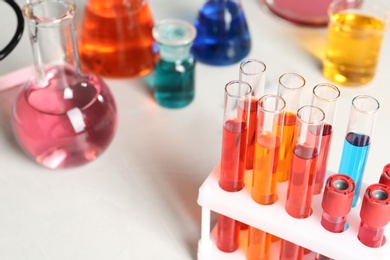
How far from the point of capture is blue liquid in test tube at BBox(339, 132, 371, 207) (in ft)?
2.27

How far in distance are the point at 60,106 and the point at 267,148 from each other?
0.28m

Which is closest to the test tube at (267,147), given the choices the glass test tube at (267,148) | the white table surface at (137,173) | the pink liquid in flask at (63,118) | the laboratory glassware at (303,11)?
the glass test tube at (267,148)

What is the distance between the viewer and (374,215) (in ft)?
2.10

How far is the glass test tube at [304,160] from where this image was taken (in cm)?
65

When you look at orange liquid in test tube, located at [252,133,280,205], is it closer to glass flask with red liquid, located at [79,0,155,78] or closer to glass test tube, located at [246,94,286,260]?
glass test tube, located at [246,94,286,260]

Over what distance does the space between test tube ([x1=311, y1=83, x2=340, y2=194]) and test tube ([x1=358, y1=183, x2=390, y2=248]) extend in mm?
61

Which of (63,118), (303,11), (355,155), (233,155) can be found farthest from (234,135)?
(303,11)

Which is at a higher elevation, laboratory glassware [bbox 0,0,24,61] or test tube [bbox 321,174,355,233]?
laboratory glassware [bbox 0,0,24,61]

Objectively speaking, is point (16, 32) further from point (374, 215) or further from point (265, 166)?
point (374, 215)

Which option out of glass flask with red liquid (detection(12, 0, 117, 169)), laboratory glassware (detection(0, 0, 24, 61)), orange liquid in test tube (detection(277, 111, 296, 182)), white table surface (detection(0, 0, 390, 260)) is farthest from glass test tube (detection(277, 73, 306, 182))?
laboratory glassware (detection(0, 0, 24, 61))

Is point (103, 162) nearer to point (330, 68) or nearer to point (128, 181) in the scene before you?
point (128, 181)

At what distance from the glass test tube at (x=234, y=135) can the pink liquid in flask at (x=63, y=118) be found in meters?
0.21

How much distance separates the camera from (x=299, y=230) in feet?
2.21

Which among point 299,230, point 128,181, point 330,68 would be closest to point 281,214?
point 299,230
